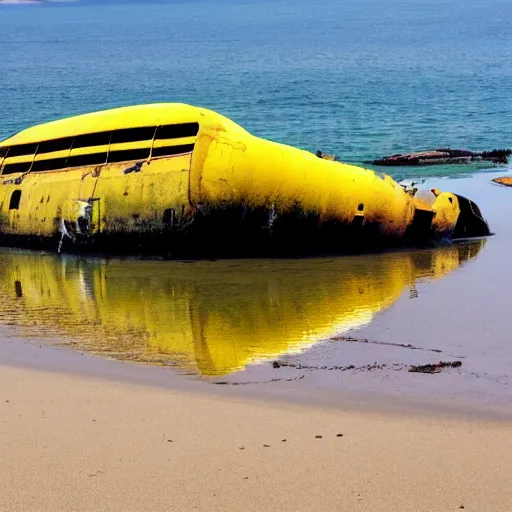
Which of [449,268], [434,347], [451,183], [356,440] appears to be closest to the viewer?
[356,440]

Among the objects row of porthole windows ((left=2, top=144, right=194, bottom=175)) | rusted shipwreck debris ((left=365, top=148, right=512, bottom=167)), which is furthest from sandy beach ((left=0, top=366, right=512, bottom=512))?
rusted shipwreck debris ((left=365, top=148, right=512, bottom=167))

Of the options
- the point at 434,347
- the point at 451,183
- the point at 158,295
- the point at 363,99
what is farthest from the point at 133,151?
the point at 363,99

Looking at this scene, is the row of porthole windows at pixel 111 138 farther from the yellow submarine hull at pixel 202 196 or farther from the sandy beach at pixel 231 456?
the sandy beach at pixel 231 456

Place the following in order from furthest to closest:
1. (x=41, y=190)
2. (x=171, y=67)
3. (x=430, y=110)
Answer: (x=171, y=67), (x=430, y=110), (x=41, y=190)

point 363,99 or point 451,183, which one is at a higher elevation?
point 363,99

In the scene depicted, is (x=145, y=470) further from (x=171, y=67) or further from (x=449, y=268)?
(x=171, y=67)

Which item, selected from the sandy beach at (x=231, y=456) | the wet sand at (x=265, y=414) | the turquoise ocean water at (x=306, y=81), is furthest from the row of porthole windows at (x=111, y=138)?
the turquoise ocean water at (x=306, y=81)

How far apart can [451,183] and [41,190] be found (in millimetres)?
9134

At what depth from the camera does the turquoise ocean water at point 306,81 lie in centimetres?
3148

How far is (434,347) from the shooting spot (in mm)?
9359

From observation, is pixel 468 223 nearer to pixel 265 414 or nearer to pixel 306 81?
pixel 265 414

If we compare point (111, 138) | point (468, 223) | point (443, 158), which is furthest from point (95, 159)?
point (443, 158)

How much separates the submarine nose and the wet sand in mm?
3700

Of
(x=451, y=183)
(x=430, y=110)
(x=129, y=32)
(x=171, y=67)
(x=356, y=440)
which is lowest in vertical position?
(x=356, y=440)
